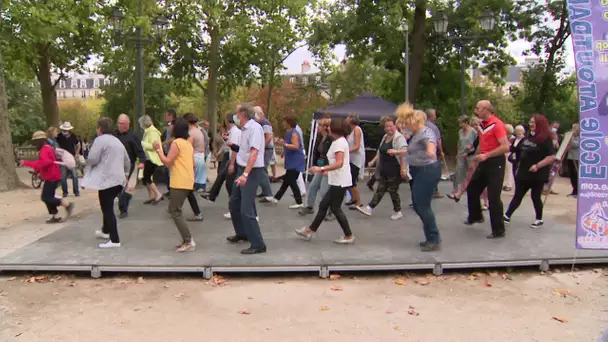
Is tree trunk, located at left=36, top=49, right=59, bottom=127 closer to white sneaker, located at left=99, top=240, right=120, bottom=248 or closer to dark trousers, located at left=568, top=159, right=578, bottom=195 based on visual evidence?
white sneaker, located at left=99, top=240, right=120, bottom=248

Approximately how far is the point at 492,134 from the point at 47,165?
6.22 metres

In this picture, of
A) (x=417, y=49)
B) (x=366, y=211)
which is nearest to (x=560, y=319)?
(x=366, y=211)

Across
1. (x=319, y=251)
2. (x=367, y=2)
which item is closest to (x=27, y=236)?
(x=319, y=251)

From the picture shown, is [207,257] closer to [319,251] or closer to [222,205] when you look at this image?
[319,251]

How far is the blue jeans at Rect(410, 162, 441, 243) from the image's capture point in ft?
19.9

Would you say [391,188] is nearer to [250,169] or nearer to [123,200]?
[250,169]

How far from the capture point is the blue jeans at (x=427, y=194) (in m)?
6.06

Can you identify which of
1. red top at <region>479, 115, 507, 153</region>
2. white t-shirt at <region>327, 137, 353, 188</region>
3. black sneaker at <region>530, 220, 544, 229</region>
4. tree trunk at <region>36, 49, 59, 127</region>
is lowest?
black sneaker at <region>530, 220, 544, 229</region>

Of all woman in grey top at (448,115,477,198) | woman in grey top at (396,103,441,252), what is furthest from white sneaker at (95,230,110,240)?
woman in grey top at (448,115,477,198)

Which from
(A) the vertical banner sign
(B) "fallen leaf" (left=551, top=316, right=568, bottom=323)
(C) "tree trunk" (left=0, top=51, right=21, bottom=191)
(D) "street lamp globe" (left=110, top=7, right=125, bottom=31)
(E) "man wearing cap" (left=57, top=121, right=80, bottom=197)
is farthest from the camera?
(D) "street lamp globe" (left=110, top=7, right=125, bottom=31)

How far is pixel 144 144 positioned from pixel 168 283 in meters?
3.84

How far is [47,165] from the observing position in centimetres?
784

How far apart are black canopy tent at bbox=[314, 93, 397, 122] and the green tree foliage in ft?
24.9

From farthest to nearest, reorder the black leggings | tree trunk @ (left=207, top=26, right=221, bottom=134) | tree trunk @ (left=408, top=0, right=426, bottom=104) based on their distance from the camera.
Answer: tree trunk @ (left=207, top=26, right=221, bottom=134) < tree trunk @ (left=408, top=0, right=426, bottom=104) < the black leggings
